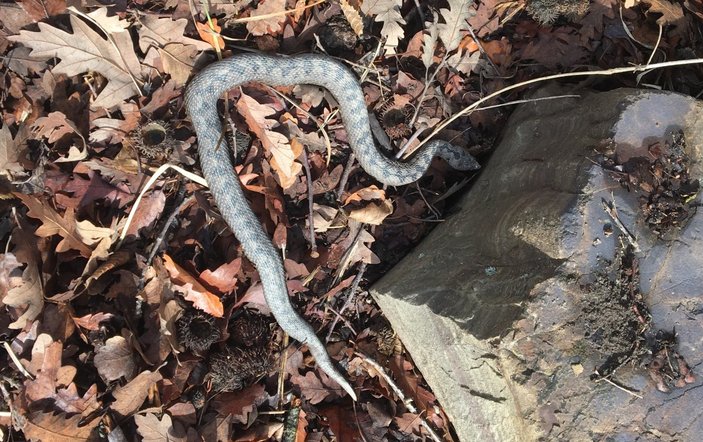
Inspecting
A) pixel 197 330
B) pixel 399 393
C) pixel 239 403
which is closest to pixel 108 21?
pixel 197 330

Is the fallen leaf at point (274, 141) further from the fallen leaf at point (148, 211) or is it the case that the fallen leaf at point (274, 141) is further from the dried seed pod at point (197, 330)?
the dried seed pod at point (197, 330)

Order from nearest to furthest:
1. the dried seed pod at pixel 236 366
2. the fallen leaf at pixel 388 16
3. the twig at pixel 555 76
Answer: the dried seed pod at pixel 236 366
the twig at pixel 555 76
the fallen leaf at pixel 388 16

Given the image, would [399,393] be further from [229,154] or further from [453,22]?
[453,22]

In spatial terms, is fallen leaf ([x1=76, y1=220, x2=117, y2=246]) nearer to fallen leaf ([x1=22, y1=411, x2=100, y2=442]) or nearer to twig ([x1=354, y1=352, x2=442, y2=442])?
fallen leaf ([x1=22, y1=411, x2=100, y2=442])

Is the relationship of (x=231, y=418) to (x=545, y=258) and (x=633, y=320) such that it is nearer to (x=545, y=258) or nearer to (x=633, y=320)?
(x=545, y=258)

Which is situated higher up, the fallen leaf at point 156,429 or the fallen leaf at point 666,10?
the fallen leaf at point 666,10

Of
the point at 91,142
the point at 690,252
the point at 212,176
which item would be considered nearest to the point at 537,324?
the point at 690,252

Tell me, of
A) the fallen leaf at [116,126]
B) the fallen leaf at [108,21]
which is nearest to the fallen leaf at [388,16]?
the fallen leaf at [108,21]
